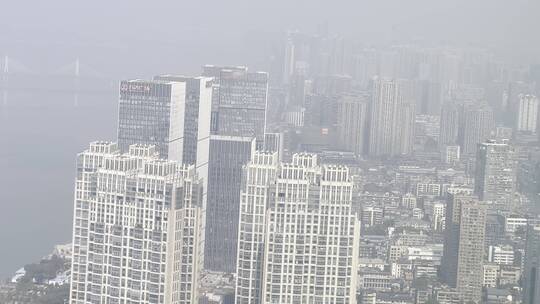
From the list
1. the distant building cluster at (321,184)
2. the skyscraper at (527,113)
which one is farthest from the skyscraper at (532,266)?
the skyscraper at (527,113)

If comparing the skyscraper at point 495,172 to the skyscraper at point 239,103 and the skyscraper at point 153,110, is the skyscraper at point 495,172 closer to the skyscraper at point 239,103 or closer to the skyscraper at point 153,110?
the skyscraper at point 239,103

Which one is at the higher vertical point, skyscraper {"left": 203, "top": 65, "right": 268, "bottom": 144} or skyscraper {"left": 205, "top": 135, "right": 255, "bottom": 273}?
skyscraper {"left": 203, "top": 65, "right": 268, "bottom": 144}

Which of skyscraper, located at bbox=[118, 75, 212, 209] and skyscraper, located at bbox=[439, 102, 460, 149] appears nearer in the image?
skyscraper, located at bbox=[118, 75, 212, 209]

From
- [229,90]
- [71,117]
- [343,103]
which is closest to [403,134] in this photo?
[343,103]

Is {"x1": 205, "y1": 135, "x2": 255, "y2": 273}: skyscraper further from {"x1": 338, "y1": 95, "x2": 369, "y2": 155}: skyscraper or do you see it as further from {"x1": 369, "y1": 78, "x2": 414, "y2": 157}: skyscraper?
{"x1": 369, "y1": 78, "x2": 414, "y2": 157}: skyscraper

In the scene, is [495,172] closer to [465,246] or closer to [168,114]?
[465,246]

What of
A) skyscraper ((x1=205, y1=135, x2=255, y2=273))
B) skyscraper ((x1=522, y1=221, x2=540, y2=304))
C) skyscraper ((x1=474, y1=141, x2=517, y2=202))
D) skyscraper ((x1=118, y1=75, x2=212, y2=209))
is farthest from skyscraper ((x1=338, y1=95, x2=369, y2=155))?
skyscraper ((x1=522, y1=221, x2=540, y2=304))
